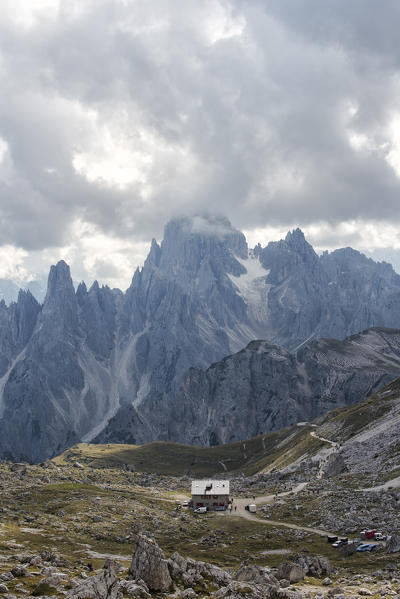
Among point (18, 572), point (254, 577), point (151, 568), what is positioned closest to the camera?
point (18, 572)

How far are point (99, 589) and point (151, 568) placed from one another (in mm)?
10119

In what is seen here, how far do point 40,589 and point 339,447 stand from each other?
148252 mm

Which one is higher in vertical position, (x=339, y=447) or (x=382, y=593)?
(x=339, y=447)

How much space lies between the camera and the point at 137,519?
10244 cm

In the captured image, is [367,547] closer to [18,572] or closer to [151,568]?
[151,568]

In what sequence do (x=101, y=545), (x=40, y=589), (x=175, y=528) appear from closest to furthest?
(x=40, y=589), (x=101, y=545), (x=175, y=528)

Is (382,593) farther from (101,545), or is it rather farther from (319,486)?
(319,486)

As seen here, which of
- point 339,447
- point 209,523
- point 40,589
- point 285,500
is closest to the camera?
point 40,589

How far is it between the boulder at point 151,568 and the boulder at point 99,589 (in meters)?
7.03


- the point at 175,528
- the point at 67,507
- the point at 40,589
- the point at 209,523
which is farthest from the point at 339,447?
the point at 40,589

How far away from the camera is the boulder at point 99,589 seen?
3588 centimetres

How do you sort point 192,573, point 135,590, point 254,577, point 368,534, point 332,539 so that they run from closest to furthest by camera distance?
point 135,590
point 192,573
point 254,577
point 368,534
point 332,539

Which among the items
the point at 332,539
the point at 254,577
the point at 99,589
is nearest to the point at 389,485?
the point at 332,539

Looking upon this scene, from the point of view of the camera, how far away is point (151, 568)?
45.9 m
